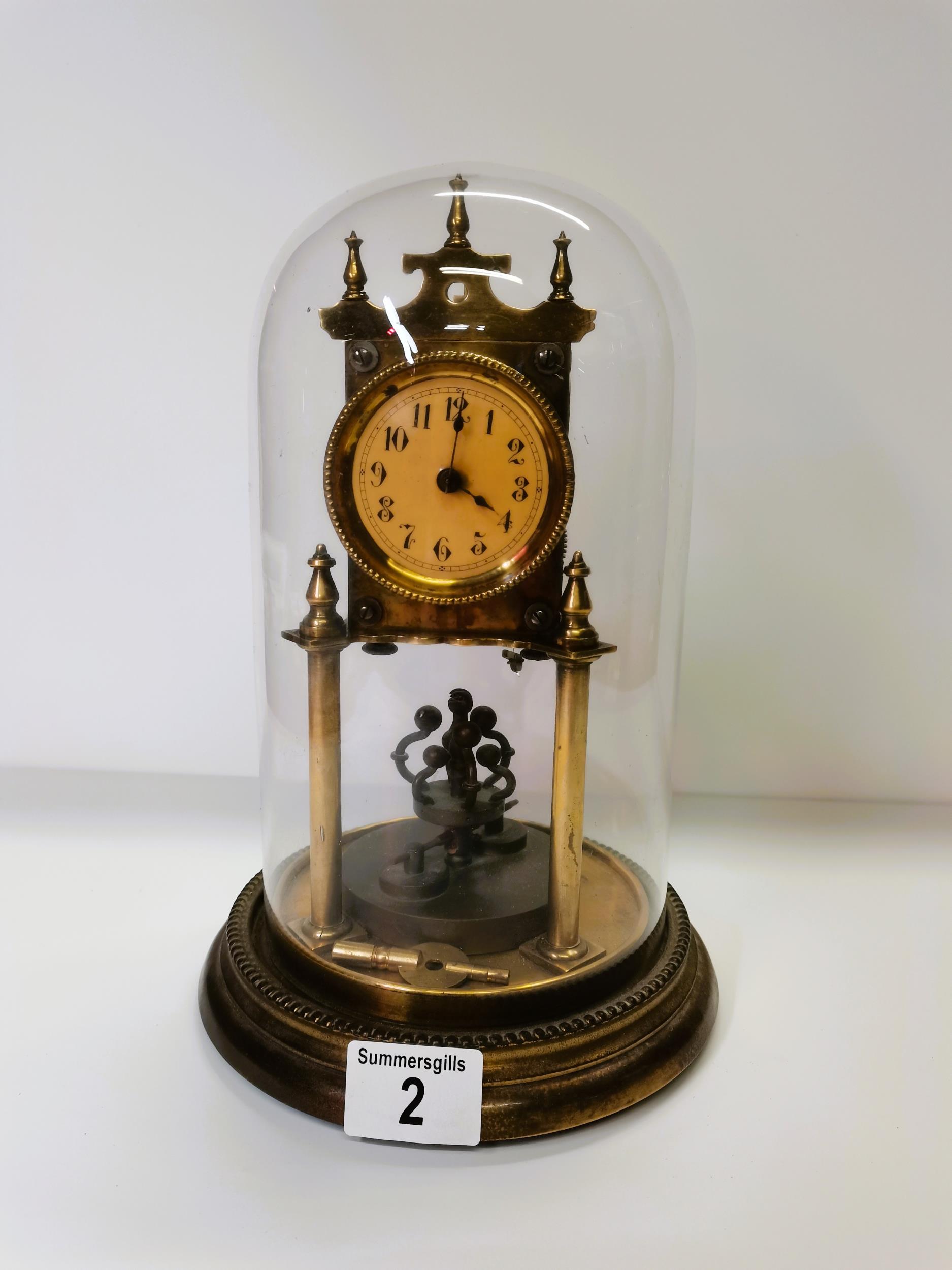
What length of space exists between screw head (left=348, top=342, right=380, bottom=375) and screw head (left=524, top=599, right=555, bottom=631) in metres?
0.30

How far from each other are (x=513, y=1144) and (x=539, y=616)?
53cm

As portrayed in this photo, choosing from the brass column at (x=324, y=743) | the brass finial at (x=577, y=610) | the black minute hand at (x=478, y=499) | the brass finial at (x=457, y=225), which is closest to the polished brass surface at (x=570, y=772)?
the brass finial at (x=577, y=610)

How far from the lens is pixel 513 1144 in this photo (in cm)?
101

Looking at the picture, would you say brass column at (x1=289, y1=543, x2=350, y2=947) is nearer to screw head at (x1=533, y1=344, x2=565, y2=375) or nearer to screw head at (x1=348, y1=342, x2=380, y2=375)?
screw head at (x1=348, y1=342, x2=380, y2=375)

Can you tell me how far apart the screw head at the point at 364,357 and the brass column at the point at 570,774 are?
0.29 meters

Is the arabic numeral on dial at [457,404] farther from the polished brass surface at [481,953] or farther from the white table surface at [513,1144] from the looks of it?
the white table surface at [513,1144]

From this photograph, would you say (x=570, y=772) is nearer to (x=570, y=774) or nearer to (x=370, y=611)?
(x=570, y=774)

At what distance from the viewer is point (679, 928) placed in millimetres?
1271

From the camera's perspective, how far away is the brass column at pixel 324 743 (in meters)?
1.11

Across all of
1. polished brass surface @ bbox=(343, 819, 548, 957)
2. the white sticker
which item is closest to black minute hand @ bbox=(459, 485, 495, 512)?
polished brass surface @ bbox=(343, 819, 548, 957)

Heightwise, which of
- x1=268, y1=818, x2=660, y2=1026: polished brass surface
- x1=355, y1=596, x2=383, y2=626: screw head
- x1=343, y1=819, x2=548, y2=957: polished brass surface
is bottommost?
x1=268, y1=818, x2=660, y2=1026: polished brass surface

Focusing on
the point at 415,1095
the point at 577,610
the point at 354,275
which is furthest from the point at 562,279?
the point at 415,1095

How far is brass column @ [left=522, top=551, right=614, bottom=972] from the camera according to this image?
3.51 feet

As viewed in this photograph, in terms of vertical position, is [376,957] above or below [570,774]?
below
